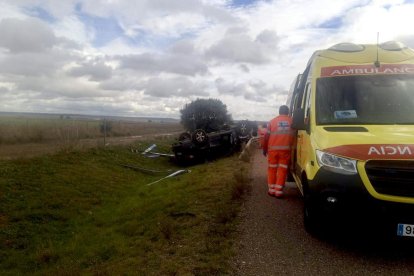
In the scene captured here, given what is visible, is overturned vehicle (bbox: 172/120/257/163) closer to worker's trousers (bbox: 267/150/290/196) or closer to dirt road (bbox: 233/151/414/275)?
worker's trousers (bbox: 267/150/290/196)

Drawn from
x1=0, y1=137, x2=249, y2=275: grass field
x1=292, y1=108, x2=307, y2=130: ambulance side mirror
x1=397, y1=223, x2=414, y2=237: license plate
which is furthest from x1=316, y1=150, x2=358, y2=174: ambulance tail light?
x1=0, y1=137, x2=249, y2=275: grass field

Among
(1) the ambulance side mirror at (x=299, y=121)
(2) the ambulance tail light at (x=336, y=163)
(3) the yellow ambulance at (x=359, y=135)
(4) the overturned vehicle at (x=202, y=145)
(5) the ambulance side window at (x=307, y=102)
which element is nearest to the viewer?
(3) the yellow ambulance at (x=359, y=135)

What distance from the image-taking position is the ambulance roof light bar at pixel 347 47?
625 cm

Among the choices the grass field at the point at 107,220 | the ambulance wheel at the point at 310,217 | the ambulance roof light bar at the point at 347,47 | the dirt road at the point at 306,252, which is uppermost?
the ambulance roof light bar at the point at 347,47

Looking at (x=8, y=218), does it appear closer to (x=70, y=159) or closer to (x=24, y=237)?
(x=24, y=237)

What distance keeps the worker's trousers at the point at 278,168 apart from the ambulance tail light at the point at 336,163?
2.67 metres

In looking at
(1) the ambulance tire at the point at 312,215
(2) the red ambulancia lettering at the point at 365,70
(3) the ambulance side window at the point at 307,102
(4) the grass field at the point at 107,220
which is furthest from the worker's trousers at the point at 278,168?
(2) the red ambulancia lettering at the point at 365,70

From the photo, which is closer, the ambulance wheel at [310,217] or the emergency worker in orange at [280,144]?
the ambulance wheel at [310,217]

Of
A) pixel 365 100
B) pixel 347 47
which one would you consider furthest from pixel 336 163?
pixel 347 47

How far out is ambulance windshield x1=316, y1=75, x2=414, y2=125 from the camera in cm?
536

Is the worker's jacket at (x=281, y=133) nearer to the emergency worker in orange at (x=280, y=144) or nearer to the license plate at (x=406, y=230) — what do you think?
the emergency worker in orange at (x=280, y=144)

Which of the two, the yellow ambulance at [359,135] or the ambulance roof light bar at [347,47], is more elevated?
the ambulance roof light bar at [347,47]

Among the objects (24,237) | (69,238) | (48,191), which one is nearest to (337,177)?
(69,238)

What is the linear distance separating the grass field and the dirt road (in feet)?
1.00
